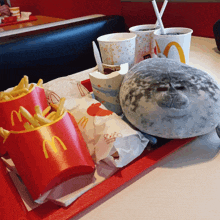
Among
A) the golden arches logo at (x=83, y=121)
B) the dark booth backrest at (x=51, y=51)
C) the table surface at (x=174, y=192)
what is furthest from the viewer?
the dark booth backrest at (x=51, y=51)

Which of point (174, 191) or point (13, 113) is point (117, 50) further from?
point (174, 191)

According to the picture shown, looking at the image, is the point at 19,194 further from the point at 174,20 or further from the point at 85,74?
the point at 174,20

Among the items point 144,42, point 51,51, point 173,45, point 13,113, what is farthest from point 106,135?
point 51,51

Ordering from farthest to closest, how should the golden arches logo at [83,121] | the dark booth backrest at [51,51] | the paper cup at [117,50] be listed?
the dark booth backrest at [51,51], the paper cup at [117,50], the golden arches logo at [83,121]

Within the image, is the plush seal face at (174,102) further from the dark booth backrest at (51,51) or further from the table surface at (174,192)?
the dark booth backrest at (51,51)

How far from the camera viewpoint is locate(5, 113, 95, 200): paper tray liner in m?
0.43

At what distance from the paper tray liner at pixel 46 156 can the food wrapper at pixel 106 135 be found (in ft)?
0.17

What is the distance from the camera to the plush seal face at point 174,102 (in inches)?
18.9

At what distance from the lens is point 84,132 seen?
0.58 metres

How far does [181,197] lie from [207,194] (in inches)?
1.9

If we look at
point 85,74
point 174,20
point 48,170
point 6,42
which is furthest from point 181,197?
point 174,20

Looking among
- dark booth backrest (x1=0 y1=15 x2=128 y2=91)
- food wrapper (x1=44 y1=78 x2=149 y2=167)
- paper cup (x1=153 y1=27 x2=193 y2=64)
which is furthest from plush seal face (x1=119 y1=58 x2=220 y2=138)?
dark booth backrest (x1=0 y1=15 x2=128 y2=91)

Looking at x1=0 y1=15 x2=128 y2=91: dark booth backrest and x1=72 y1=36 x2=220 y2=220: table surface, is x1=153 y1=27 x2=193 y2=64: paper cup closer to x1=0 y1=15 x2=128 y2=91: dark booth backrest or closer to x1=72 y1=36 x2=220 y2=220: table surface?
x1=72 y1=36 x2=220 y2=220: table surface

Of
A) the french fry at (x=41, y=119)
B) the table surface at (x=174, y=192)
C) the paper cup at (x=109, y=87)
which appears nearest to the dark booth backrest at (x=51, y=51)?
the paper cup at (x=109, y=87)
